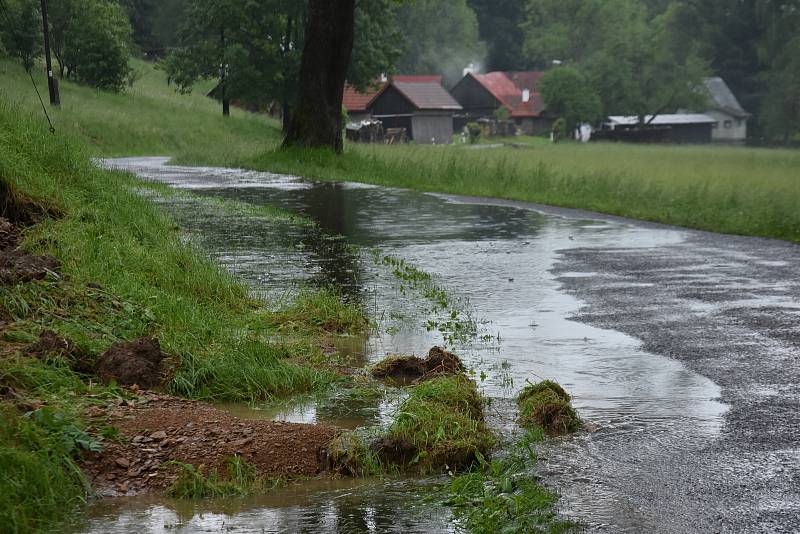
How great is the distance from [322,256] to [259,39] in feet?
153

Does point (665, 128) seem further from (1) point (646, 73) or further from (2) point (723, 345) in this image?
(2) point (723, 345)

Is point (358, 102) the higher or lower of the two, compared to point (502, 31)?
lower

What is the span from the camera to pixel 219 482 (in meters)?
5.02

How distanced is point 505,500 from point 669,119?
86.0 meters

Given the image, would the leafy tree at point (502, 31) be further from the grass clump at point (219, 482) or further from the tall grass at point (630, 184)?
the grass clump at point (219, 482)

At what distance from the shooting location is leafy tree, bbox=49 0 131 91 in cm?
6012

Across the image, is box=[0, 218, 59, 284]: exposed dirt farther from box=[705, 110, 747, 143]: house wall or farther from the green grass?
box=[705, 110, 747, 143]: house wall

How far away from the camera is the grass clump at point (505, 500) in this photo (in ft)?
14.7

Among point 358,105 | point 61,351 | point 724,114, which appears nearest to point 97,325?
point 61,351

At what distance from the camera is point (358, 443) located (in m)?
5.45

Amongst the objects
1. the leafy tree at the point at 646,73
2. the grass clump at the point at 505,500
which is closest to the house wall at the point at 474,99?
the leafy tree at the point at 646,73

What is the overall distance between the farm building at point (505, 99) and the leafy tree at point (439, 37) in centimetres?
1342

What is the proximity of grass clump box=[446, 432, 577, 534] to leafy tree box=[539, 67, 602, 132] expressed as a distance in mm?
79396

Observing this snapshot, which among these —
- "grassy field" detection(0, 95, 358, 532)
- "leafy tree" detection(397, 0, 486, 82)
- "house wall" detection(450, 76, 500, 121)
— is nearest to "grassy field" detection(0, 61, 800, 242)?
"grassy field" detection(0, 95, 358, 532)
